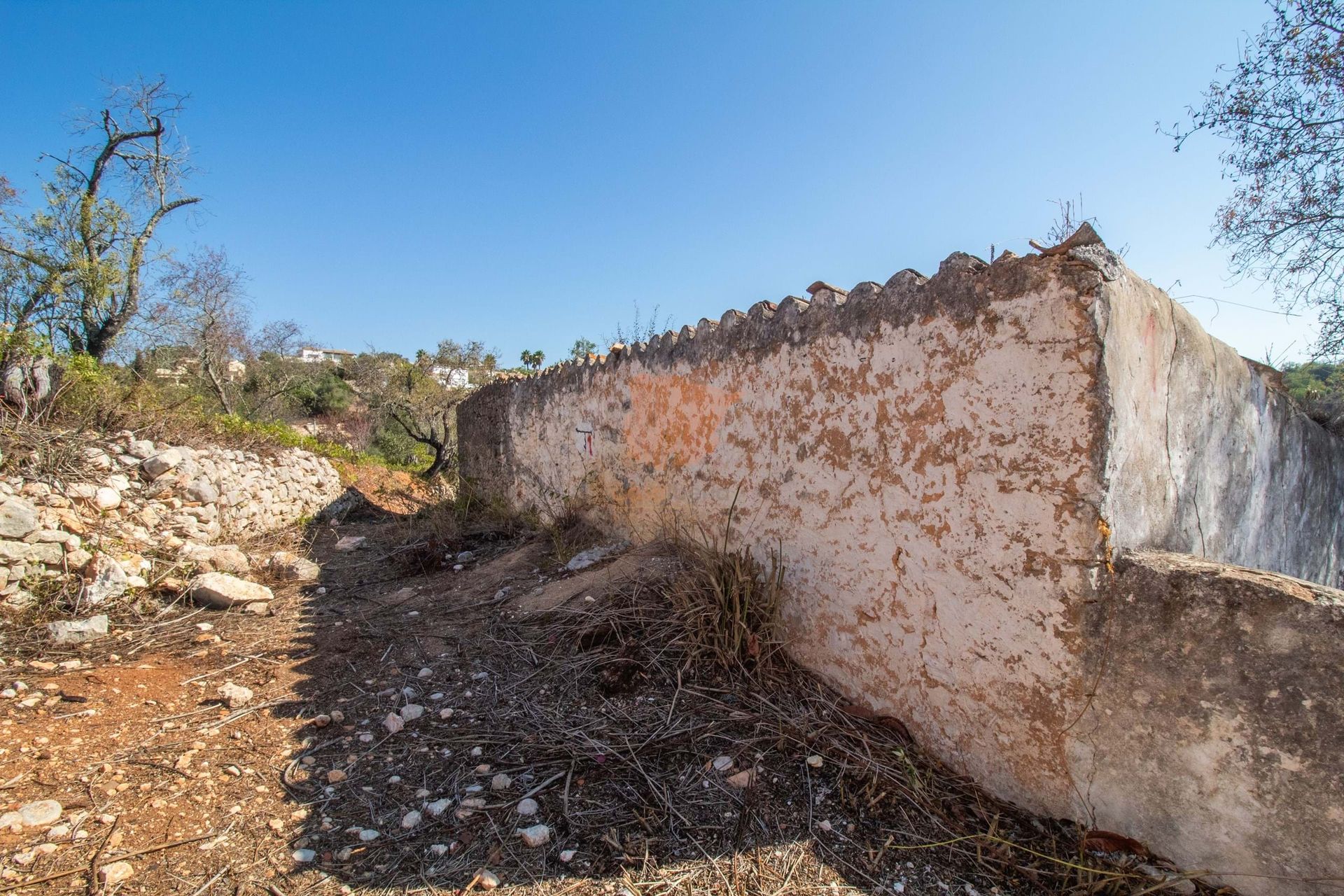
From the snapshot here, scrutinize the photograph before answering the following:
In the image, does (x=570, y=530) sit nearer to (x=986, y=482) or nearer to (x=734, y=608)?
(x=734, y=608)

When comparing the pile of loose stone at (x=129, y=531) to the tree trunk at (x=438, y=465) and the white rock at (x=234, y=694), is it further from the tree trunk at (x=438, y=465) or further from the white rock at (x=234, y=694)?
the tree trunk at (x=438, y=465)

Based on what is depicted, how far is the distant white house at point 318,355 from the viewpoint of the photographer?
23.9 m

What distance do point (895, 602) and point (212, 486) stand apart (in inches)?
243

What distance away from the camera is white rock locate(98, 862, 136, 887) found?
1676 millimetres

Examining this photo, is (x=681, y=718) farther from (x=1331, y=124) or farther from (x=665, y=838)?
(x=1331, y=124)

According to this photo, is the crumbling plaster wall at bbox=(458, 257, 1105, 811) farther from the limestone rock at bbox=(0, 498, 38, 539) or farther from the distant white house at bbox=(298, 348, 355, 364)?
the distant white house at bbox=(298, 348, 355, 364)

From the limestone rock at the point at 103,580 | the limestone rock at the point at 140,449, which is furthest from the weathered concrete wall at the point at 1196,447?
the limestone rock at the point at 140,449

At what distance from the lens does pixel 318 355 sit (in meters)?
30.3

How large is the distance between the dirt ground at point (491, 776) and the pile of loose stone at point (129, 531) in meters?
0.59

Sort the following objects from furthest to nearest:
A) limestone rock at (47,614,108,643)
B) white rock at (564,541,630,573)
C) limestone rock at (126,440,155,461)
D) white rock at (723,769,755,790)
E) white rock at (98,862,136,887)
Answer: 1. limestone rock at (126,440,155,461)
2. white rock at (564,541,630,573)
3. limestone rock at (47,614,108,643)
4. white rock at (723,769,755,790)
5. white rock at (98,862,136,887)

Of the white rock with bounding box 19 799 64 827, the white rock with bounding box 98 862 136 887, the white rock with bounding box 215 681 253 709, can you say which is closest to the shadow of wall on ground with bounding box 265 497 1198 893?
the white rock with bounding box 215 681 253 709

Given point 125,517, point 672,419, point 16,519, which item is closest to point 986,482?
point 672,419

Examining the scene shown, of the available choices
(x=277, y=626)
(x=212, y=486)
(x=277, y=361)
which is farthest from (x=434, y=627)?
(x=277, y=361)

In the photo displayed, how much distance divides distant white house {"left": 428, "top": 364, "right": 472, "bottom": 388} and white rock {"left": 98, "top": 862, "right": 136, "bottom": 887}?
49.1ft
